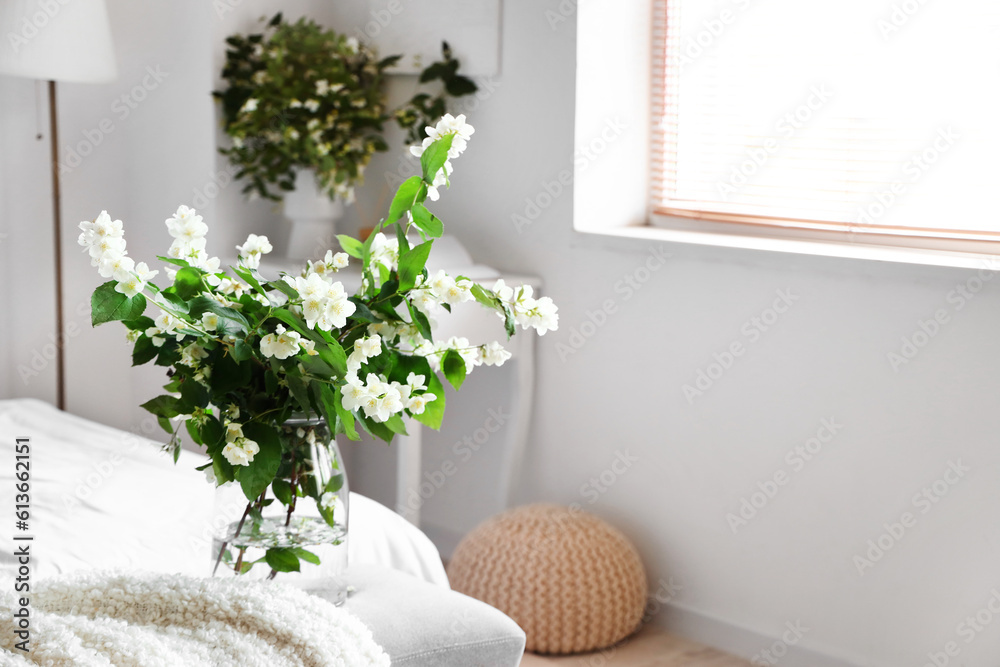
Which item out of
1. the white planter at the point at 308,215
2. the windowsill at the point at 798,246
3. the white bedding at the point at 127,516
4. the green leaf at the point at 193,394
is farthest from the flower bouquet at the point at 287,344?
the white planter at the point at 308,215

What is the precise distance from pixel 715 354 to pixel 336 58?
1244 millimetres

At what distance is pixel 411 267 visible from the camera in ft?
3.34

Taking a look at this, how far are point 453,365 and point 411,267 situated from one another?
0.12 metres

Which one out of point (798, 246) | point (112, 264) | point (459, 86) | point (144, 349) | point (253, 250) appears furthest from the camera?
point (459, 86)

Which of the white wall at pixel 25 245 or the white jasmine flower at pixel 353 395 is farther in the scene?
the white wall at pixel 25 245

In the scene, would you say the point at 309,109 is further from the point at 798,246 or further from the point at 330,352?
the point at 330,352

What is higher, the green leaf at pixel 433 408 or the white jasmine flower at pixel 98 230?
the white jasmine flower at pixel 98 230

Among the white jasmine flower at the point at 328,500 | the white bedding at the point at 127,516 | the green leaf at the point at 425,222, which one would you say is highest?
the green leaf at the point at 425,222

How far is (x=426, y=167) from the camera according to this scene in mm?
1015

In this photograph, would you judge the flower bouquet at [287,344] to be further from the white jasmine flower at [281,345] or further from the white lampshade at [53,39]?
the white lampshade at [53,39]

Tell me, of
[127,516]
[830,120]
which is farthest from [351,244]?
[830,120]

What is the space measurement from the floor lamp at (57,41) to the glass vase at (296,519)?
1.77m

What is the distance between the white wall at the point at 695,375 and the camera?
6.63 feet

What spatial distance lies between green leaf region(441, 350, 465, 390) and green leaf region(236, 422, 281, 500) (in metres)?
0.19
